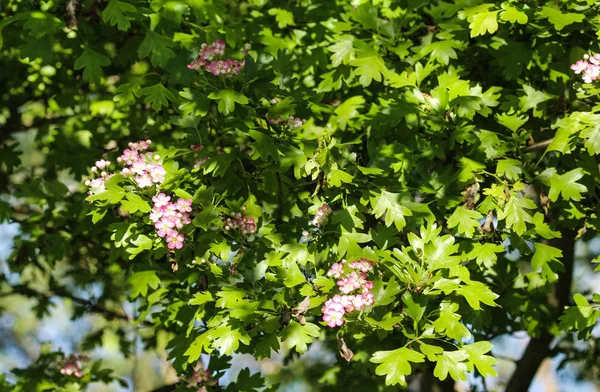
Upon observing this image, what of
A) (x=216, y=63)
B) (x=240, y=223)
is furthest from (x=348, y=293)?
(x=216, y=63)

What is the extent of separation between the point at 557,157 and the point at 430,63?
96cm

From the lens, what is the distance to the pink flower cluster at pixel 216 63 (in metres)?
3.94

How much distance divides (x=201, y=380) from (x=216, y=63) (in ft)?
6.17

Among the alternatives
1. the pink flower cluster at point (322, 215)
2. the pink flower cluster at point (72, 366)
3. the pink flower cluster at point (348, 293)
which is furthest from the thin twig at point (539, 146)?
the pink flower cluster at point (72, 366)

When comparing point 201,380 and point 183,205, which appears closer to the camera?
point 183,205

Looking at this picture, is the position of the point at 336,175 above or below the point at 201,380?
above

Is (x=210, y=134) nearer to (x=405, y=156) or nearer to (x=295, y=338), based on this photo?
(x=405, y=156)

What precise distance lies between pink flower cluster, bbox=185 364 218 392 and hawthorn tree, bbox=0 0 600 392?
0.01 metres

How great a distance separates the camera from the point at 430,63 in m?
4.50

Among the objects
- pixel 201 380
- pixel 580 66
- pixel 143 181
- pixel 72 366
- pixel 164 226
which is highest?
pixel 580 66

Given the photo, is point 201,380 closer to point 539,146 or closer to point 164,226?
point 164,226

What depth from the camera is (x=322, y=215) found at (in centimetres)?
396

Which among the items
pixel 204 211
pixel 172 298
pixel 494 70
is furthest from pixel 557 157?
pixel 172 298

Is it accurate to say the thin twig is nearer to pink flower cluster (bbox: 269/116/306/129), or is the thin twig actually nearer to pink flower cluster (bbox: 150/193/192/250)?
pink flower cluster (bbox: 269/116/306/129)
